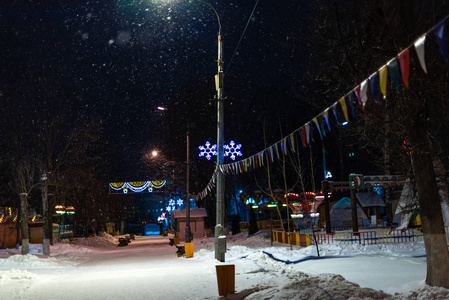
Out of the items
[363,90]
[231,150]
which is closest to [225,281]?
[363,90]

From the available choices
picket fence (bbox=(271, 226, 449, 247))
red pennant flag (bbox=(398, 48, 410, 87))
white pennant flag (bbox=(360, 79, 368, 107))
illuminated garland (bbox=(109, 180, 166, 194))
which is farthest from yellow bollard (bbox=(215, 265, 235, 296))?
illuminated garland (bbox=(109, 180, 166, 194))

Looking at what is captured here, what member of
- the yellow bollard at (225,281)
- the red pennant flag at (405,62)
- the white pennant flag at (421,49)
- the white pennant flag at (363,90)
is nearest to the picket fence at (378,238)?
the yellow bollard at (225,281)

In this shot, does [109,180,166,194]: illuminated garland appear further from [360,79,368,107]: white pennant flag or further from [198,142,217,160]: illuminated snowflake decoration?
[360,79,368,107]: white pennant flag

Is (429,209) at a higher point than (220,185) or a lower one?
lower

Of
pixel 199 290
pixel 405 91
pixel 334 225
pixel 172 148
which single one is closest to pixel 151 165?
pixel 172 148

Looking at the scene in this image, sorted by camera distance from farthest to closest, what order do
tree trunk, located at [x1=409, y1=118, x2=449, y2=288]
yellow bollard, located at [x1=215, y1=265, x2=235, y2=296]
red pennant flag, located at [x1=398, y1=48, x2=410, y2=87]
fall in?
yellow bollard, located at [x1=215, y1=265, x2=235, y2=296]
tree trunk, located at [x1=409, y1=118, x2=449, y2=288]
red pennant flag, located at [x1=398, y1=48, x2=410, y2=87]

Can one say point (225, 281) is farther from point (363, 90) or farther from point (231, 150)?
point (231, 150)

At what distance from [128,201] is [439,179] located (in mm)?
63705

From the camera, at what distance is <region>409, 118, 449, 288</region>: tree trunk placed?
9.20 metres

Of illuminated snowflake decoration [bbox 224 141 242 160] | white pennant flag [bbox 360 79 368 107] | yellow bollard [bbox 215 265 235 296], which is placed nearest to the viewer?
white pennant flag [bbox 360 79 368 107]

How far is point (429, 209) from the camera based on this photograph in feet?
31.3

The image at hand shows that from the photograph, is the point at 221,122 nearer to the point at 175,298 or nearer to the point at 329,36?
the point at 329,36

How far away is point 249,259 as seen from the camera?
1925 centimetres

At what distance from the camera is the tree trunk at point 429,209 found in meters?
9.20
